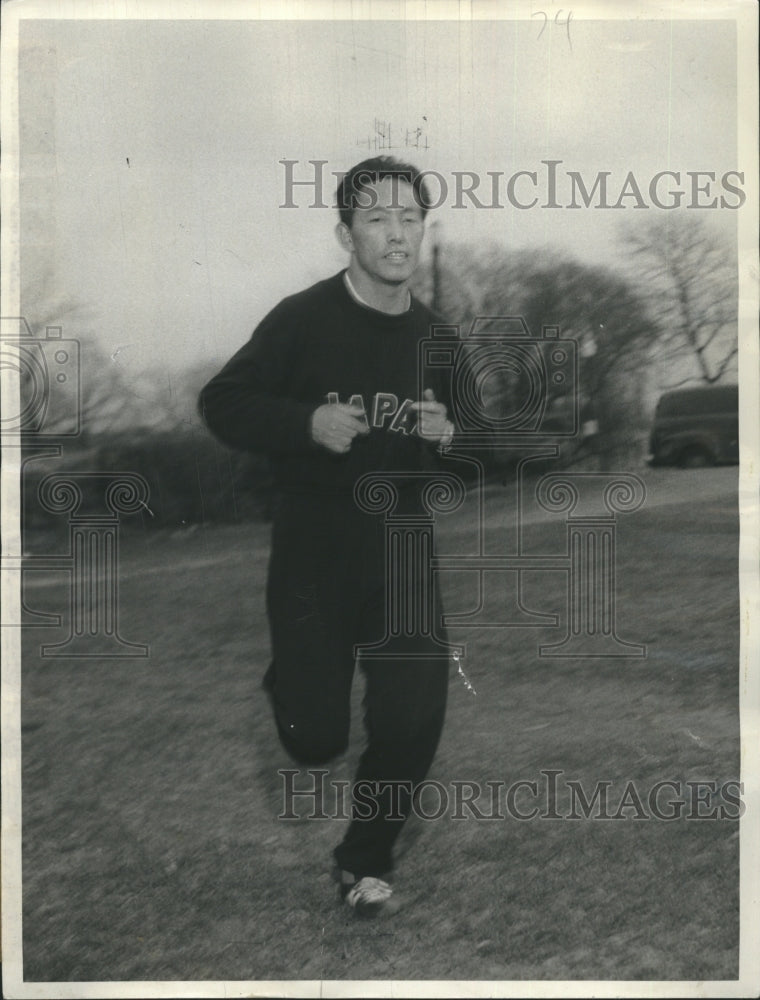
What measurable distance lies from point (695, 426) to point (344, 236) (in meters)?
1.01

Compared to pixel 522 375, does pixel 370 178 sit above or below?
above

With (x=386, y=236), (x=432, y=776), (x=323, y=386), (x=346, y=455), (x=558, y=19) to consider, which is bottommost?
(x=432, y=776)

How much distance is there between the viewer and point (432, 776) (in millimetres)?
3930

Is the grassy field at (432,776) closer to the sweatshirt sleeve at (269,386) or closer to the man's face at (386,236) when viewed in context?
the sweatshirt sleeve at (269,386)

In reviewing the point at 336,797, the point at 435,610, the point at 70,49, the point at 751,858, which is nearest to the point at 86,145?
the point at 70,49

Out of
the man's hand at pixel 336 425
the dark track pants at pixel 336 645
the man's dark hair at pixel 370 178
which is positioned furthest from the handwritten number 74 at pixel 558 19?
the dark track pants at pixel 336 645

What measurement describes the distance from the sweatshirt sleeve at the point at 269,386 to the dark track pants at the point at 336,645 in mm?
175

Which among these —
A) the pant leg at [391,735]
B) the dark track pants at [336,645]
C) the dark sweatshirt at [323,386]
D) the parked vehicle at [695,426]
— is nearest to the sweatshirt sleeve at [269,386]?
the dark sweatshirt at [323,386]

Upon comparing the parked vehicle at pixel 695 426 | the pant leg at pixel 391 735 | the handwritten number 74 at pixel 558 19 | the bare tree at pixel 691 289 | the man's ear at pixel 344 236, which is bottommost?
the pant leg at pixel 391 735

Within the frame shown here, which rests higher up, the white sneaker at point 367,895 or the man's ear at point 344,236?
the man's ear at point 344,236

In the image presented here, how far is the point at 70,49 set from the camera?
3.89m

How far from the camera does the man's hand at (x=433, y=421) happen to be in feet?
12.8

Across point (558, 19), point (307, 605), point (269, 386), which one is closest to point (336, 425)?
point (269, 386)

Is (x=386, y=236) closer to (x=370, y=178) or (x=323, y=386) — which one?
(x=370, y=178)
